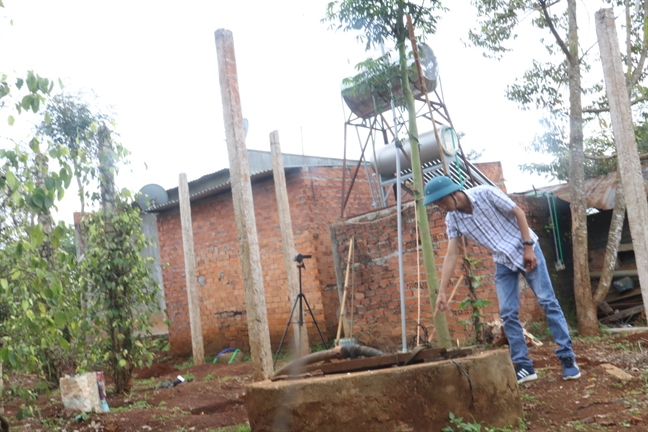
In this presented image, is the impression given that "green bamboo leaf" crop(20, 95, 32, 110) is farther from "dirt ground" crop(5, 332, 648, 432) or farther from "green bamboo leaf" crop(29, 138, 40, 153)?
"dirt ground" crop(5, 332, 648, 432)

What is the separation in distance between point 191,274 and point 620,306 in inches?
237

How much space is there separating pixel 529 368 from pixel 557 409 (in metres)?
0.64

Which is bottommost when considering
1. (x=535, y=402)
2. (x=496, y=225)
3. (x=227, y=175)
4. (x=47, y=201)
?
(x=535, y=402)

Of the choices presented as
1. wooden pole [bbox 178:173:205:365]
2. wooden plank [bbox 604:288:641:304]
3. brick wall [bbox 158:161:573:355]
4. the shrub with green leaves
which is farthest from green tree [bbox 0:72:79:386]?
wooden plank [bbox 604:288:641:304]

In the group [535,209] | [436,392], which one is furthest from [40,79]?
[535,209]

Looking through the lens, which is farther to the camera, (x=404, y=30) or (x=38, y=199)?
(x=404, y=30)

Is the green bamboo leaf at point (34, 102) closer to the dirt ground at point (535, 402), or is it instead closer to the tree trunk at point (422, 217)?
the dirt ground at point (535, 402)

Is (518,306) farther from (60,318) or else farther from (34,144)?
(34,144)

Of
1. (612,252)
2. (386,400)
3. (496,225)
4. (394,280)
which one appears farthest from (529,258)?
(394,280)

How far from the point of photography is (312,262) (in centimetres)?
959

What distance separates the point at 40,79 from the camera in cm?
268

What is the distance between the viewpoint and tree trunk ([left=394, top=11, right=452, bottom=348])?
183 inches

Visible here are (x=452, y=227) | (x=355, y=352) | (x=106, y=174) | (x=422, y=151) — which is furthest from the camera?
(x=422, y=151)

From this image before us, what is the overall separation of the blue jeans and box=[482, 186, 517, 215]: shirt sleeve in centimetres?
33
